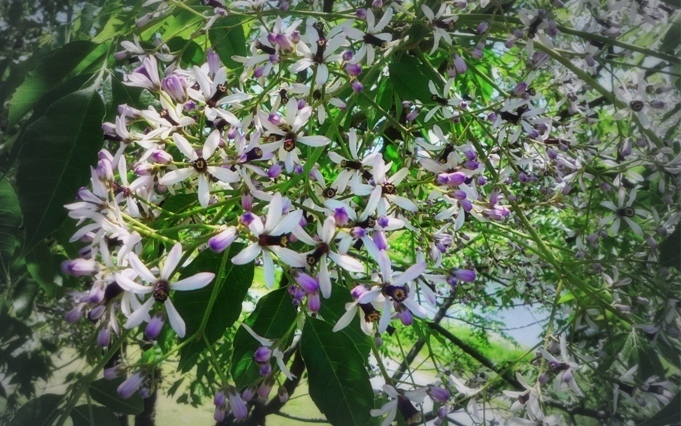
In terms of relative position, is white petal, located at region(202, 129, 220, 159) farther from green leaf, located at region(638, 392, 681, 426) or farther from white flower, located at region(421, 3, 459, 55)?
green leaf, located at region(638, 392, 681, 426)

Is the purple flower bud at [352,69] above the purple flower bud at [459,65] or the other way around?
the other way around

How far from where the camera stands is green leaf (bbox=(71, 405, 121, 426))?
50cm

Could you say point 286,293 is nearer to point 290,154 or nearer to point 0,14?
point 290,154

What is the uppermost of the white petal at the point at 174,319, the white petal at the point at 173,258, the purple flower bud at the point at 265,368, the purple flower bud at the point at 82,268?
the white petal at the point at 173,258

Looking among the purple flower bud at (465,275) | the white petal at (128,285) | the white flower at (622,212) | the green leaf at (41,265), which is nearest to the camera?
the white petal at (128,285)

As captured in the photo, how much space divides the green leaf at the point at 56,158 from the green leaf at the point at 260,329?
0.63 feet

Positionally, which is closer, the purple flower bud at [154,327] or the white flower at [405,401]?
the purple flower bud at [154,327]

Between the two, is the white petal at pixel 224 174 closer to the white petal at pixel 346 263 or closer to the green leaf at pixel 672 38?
the white petal at pixel 346 263

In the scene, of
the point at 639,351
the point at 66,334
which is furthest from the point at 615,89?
the point at 66,334

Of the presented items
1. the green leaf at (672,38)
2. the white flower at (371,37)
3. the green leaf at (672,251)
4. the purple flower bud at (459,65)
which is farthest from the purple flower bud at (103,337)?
the green leaf at (672,38)

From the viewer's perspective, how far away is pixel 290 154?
47cm

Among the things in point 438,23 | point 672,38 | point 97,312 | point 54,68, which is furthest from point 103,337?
point 672,38

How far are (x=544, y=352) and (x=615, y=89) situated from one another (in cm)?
35

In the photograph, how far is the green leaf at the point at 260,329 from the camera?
487mm
